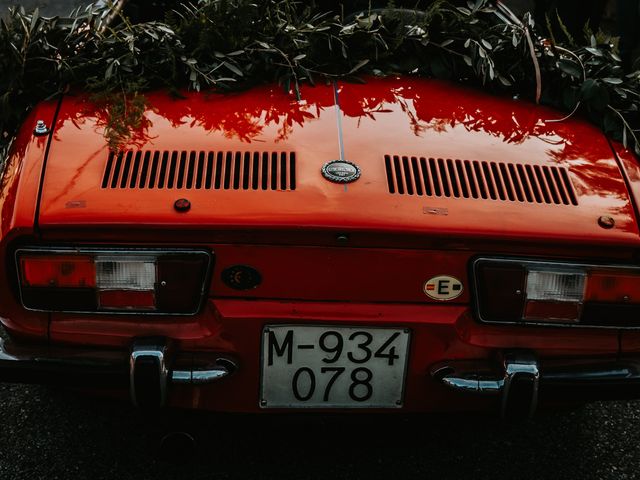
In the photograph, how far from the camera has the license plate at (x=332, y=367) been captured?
192 cm

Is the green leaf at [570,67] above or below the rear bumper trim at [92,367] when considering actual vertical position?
above

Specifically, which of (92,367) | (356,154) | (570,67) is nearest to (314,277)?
(356,154)

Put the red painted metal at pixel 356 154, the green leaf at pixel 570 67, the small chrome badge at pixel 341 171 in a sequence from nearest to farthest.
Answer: the red painted metal at pixel 356 154
the small chrome badge at pixel 341 171
the green leaf at pixel 570 67

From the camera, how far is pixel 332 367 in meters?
1.95

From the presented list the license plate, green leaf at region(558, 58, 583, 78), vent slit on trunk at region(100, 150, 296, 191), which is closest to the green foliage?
green leaf at region(558, 58, 583, 78)

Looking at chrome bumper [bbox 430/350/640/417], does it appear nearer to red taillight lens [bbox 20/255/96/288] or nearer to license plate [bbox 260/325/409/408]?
license plate [bbox 260/325/409/408]

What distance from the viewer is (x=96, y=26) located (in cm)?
273

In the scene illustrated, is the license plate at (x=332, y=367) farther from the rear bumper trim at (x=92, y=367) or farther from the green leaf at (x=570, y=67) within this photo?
the green leaf at (x=570, y=67)

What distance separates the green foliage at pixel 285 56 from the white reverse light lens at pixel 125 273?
0.66 m

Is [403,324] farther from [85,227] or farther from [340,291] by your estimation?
[85,227]

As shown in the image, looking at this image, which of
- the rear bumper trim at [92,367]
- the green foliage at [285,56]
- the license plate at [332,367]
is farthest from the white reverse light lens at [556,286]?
the rear bumper trim at [92,367]

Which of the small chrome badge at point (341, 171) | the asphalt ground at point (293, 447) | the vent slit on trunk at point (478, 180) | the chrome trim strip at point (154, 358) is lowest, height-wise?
the asphalt ground at point (293, 447)

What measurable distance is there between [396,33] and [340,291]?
49.1 inches

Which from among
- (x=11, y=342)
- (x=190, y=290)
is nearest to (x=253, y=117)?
(x=190, y=290)
